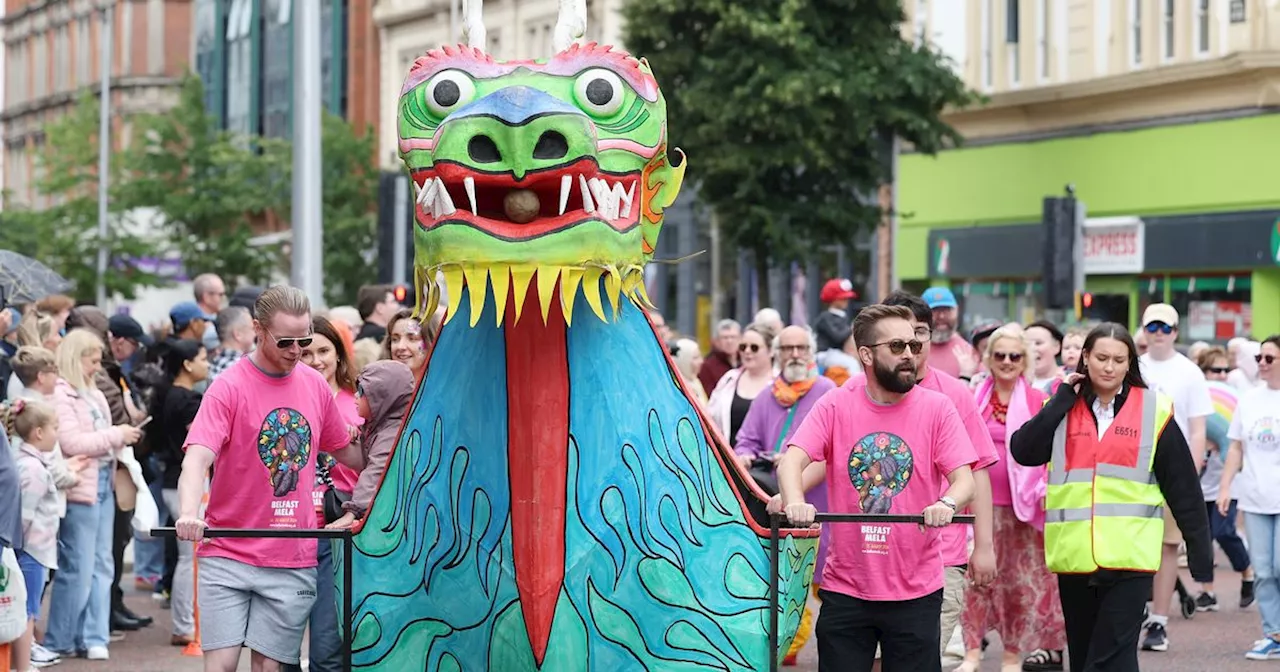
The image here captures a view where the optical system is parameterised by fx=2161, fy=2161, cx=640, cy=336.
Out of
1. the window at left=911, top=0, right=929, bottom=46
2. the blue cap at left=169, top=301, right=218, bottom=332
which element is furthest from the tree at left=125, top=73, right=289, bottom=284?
the blue cap at left=169, top=301, right=218, bottom=332

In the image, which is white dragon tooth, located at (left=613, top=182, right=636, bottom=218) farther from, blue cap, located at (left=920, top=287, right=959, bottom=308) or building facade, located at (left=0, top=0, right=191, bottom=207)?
building facade, located at (left=0, top=0, right=191, bottom=207)

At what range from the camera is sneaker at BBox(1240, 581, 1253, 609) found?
46.9ft

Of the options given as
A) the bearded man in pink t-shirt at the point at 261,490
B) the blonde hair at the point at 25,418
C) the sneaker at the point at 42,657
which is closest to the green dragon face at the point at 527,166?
Result: the bearded man in pink t-shirt at the point at 261,490

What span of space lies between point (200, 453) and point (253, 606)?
0.61 metres

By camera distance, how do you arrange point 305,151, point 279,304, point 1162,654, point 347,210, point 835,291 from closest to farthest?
point 279,304, point 1162,654, point 835,291, point 305,151, point 347,210

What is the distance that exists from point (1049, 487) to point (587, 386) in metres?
3.39

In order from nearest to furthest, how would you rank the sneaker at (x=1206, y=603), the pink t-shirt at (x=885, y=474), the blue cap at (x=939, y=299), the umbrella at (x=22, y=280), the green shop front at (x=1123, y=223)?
the pink t-shirt at (x=885, y=474) < the umbrella at (x=22, y=280) < the blue cap at (x=939, y=299) < the sneaker at (x=1206, y=603) < the green shop front at (x=1123, y=223)

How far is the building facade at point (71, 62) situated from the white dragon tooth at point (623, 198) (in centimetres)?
5495

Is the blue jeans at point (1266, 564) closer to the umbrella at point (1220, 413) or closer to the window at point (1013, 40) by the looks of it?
the umbrella at point (1220, 413)

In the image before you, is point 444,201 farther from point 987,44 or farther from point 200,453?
point 987,44

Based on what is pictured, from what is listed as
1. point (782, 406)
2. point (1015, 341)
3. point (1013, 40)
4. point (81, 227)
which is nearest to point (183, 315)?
point (782, 406)

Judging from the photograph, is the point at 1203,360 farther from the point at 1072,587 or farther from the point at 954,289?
the point at 954,289

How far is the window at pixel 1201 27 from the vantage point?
27.2 m

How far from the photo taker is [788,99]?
27.0m
